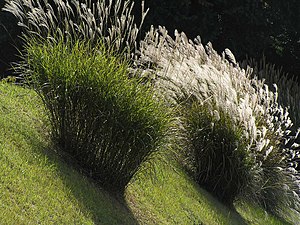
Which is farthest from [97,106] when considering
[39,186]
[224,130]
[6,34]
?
[6,34]

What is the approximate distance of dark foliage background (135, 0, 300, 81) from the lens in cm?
1681

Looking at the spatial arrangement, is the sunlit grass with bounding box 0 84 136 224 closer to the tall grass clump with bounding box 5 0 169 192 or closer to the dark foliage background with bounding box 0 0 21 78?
the tall grass clump with bounding box 5 0 169 192

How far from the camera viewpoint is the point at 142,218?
7.81 meters

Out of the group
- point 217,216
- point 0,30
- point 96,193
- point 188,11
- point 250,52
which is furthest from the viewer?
point 250,52

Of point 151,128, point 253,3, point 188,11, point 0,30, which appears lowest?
point 0,30

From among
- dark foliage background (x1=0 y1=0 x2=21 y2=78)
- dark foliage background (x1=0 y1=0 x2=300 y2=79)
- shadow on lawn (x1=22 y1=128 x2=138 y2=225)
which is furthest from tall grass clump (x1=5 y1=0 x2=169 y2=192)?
dark foliage background (x1=0 y1=0 x2=300 y2=79)

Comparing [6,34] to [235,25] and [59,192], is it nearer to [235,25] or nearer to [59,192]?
[235,25]

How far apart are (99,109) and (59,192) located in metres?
1.21

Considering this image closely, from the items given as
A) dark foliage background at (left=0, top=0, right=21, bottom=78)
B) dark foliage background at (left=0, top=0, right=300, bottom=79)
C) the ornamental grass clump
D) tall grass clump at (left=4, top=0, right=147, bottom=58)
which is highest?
dark foliage background at (left=0, top=0, right=300, bottom=79)

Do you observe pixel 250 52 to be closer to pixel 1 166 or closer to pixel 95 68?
pixel 95 68

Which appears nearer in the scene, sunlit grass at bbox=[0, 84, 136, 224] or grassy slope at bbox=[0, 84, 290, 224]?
sunlit grass at bbox=[0, 84, 136, 224]

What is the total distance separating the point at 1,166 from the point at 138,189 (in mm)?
2589

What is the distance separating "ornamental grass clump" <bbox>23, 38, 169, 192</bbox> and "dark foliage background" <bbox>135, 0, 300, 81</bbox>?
338 inches

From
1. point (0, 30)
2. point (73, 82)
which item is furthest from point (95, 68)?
point (0, 30)
